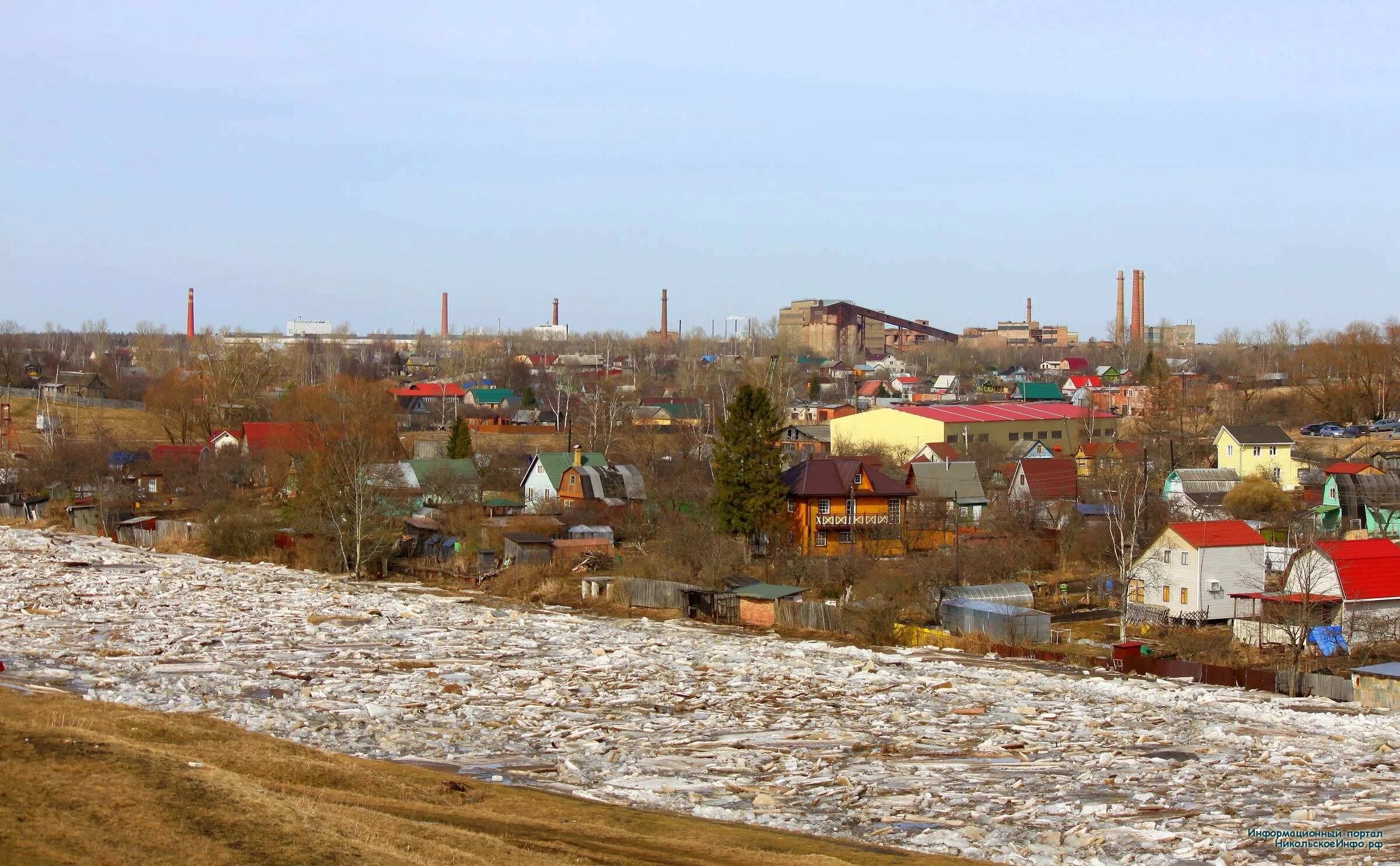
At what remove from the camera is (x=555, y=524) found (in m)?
36.9

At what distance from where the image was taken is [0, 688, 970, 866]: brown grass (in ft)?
33.2

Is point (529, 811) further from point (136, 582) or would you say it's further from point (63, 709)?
point (136, 582)

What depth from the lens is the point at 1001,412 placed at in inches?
2440

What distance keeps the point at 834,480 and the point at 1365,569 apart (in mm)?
14430

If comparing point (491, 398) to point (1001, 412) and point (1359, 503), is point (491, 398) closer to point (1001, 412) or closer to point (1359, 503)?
point (1001, 412)

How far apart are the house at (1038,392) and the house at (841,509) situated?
4702 centimetres

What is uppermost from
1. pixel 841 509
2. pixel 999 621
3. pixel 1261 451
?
pixel 1261 451

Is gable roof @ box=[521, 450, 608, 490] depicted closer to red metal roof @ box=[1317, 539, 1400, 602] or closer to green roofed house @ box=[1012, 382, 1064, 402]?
red metal roof @ box=[1317, 539, 1400, 602]

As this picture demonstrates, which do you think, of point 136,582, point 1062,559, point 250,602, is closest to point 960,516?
point 1062,559

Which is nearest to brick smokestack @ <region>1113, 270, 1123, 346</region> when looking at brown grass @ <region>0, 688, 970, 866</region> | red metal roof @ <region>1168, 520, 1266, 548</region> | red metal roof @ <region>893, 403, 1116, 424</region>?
red metal roof @ <region>893, 403, 1116, 424</region>

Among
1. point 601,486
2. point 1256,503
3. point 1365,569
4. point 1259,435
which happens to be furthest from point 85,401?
point 1365,569

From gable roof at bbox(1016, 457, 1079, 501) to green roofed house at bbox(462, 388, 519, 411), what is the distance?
44456 mm

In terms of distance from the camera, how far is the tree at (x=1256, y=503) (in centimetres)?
3869

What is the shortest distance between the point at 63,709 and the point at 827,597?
57.9ft
